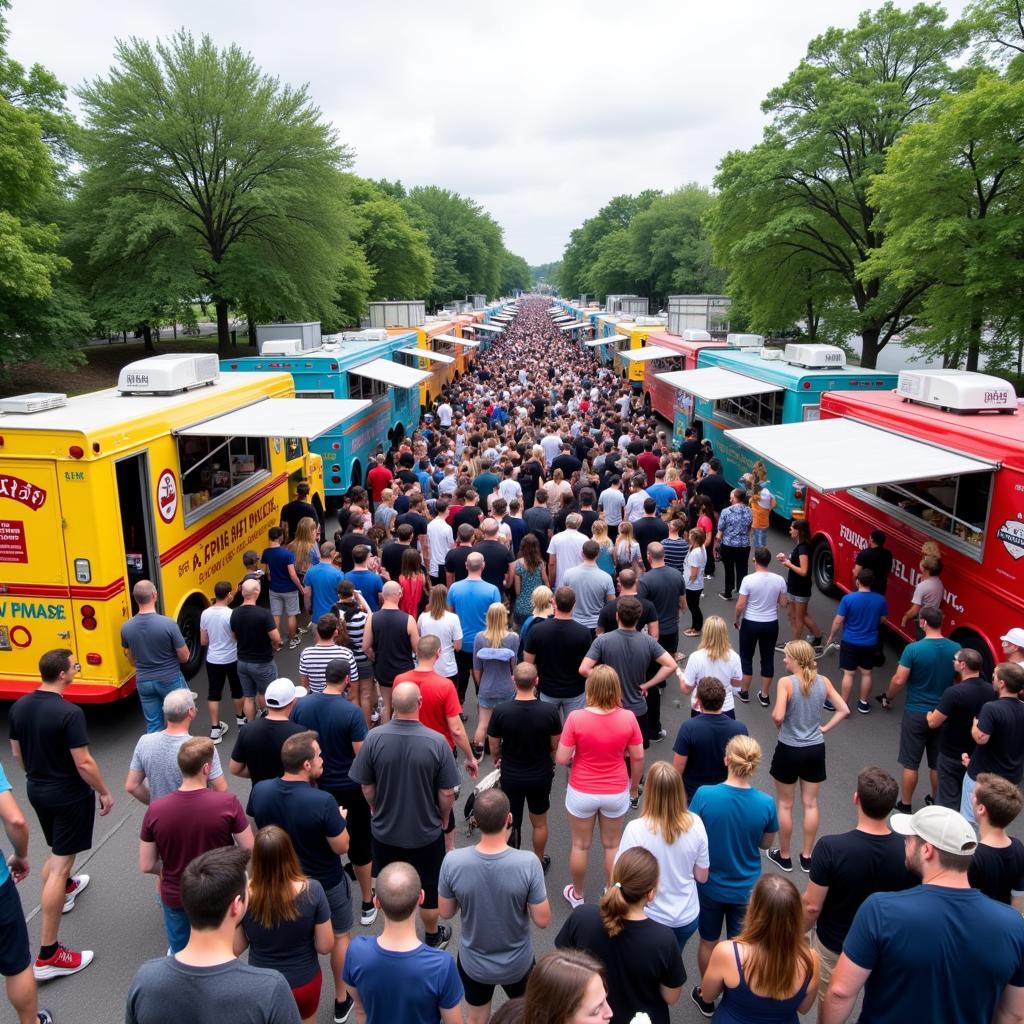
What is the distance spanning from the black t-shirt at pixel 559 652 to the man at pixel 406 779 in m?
1.67

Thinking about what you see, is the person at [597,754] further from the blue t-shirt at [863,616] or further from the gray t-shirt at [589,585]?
the blue t-shirt at [863,616]

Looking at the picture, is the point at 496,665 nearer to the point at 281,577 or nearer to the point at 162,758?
the point at 162,758

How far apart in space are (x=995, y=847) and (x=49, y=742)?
5.18 metres

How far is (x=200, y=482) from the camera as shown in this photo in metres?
9.31

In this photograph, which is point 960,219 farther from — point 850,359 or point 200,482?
point 200,482

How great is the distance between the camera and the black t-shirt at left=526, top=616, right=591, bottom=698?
5984 mm

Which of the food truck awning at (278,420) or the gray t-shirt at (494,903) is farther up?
the food truck awning at (278,420)

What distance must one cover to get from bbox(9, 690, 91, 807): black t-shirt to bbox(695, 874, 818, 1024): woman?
150 inches

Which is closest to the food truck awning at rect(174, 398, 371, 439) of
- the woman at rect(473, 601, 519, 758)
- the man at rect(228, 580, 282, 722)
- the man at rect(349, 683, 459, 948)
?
the man at rect(228, 580, 282, 722)

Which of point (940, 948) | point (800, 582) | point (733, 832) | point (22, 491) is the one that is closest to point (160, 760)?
point (733, 832)

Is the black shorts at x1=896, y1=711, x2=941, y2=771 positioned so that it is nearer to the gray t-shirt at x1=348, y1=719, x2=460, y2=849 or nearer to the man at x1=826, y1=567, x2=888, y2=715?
the man at x1=826, y1=567, x2=888, y2=715

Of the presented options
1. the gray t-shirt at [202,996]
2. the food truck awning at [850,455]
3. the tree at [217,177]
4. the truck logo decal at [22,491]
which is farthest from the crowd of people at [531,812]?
the tree at [217,177]

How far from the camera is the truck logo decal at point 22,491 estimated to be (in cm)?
687

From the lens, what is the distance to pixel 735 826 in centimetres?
401
